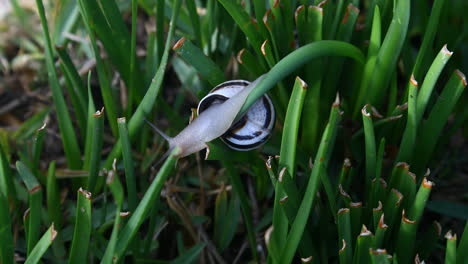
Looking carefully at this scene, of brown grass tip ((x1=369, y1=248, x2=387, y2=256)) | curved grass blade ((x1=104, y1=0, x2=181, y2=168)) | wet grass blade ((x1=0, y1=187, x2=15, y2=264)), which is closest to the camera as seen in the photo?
brown grass tip ((x1=369, y1=248, x2=387, y2=256))

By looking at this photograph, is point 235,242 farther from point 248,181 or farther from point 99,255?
point 99,255

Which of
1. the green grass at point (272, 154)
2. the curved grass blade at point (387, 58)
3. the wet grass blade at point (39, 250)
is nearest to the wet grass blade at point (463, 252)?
the green grass at point (272, 154)

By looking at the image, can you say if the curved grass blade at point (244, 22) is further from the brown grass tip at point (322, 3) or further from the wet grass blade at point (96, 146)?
the wet grass blade at point (96, 146)

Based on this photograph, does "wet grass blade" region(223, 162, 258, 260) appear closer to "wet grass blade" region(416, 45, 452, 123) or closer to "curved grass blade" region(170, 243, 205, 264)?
"curved grass blade" region(170, 243, 205, 264)

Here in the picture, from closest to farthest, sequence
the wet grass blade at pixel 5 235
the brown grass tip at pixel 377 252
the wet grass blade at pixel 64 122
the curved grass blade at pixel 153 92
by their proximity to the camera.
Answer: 1. the brown grass tip at pixel 377 252
2. the wet grass blade at pixel 5 235
3. the curved grass blade at pixel 153 92
4. the wet grass blade at pixel 64 122

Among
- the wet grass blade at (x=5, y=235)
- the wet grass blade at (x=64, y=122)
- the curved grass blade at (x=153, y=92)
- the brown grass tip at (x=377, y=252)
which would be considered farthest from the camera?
the wet grass blade at (x=64, y=122)

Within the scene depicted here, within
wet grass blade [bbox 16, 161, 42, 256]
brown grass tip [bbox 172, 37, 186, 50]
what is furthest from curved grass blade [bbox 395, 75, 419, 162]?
wet grass blade [bbox 16, 161, 42, 256]

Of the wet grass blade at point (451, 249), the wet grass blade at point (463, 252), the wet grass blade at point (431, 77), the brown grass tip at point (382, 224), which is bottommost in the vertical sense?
the wet grass blade at point (463, 252)

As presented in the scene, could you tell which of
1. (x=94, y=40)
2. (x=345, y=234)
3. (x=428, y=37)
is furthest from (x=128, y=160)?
(x=428, y=37)
